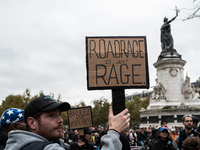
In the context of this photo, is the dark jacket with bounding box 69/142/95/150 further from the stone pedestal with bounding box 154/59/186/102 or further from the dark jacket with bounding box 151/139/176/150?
the stone pedestal with bounding box 154/59/186/102

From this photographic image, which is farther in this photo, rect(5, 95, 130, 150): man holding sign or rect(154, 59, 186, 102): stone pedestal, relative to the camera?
rect(154, 59, 186, 102): stone pedestal

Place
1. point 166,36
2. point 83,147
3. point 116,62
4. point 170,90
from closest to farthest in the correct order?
point 116,62 < point 83,147 < point 170,90 < point 166,36

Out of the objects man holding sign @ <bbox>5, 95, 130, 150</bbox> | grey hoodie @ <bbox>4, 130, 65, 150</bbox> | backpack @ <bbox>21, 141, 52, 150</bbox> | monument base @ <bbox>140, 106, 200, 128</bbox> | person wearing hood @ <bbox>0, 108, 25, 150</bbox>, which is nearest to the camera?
backpack @ <bbox>21, 141, 52, 150</bbox>

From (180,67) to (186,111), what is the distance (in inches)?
222

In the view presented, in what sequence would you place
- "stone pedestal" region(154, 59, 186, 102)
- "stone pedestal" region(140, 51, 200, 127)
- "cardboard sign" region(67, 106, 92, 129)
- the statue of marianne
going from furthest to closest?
the statue of marianne
"stone pedestal" region(154, 59, 186, 102)
"stone pedestal" region(140, 51, 200, 127)
"cardboard sign" region(67, 106, 92, 129)

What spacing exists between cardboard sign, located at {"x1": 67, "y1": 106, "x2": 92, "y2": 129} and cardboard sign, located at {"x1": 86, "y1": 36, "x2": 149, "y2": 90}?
450 centimetres

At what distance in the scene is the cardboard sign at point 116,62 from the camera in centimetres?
319

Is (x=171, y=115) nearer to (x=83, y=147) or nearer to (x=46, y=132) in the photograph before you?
(x=83, y=147)

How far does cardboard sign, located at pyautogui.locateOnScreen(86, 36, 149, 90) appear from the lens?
3.19m

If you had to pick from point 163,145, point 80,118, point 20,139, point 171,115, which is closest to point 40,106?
point 20,139

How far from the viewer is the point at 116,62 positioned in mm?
3236

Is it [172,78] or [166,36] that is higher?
[166,36]

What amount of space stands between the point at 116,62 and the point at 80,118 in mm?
4747

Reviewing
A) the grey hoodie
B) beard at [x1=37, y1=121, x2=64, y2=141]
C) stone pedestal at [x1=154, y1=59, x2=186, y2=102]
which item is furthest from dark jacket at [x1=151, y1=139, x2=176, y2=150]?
stone pedestal at [x1=154, y1=59, x2=186, y2=102]
